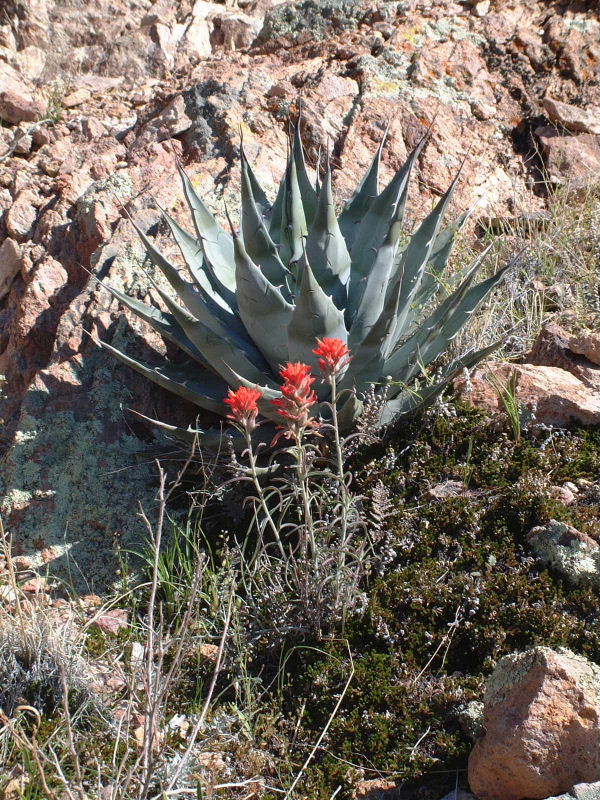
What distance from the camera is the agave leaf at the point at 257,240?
3.08 meters

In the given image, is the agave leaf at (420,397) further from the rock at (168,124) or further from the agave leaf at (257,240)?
the rock at (168,124)

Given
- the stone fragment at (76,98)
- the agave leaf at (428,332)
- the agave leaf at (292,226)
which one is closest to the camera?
the agave leaf at (428,332)

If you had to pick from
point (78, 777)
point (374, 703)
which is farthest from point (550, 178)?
point (78, 777)

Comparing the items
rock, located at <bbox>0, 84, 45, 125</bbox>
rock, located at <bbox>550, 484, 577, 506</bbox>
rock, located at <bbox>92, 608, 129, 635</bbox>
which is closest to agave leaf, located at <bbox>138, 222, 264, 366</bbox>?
rock, located at <bbox>92, 608, 129, 635</bbox>

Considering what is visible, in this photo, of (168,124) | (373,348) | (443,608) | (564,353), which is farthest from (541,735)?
(168,124)

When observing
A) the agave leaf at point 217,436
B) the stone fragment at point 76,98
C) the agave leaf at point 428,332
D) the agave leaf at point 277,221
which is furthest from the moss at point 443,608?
the stone fragment at point 76,98

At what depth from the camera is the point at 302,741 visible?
7.32 feet

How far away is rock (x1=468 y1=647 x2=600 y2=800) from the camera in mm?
1850

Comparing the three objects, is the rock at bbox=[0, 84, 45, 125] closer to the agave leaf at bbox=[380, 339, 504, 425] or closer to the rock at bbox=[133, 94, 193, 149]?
the rock at bbox=[133, 94, 193, 149]

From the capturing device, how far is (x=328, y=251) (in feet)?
9.96

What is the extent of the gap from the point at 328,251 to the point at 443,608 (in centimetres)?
144

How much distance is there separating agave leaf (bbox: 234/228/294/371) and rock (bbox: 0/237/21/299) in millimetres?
1972

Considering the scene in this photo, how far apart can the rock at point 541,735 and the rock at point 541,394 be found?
1.32 meters

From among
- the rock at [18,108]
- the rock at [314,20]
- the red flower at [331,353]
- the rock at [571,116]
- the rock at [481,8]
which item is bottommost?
the red flower at [331,353]
